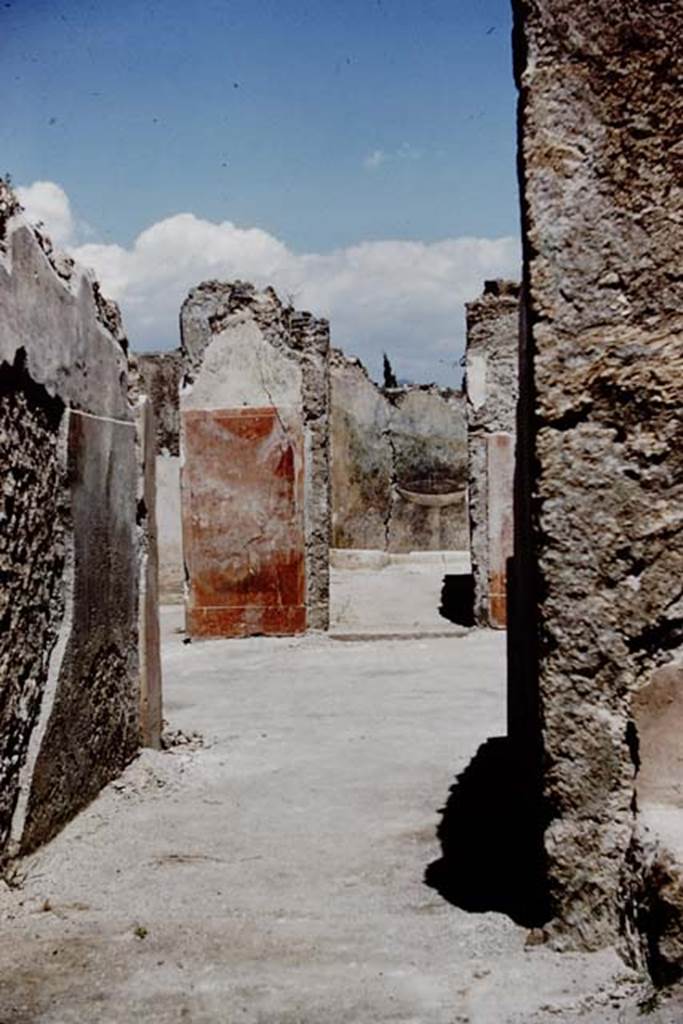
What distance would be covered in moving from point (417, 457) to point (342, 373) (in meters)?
1.66

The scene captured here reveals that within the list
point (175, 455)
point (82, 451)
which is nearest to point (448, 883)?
point (82, 451)

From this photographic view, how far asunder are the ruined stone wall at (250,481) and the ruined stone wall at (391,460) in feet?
21.9

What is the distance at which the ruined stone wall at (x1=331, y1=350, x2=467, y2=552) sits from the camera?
566 inches

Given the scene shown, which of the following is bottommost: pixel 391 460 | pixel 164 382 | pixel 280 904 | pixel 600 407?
pixel 280 904

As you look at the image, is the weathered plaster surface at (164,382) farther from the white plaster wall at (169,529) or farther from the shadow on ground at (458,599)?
the shadow on ground at (458,599)

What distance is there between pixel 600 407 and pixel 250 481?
527 centimetres

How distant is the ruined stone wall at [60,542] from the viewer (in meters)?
2.55

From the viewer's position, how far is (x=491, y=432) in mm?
7465

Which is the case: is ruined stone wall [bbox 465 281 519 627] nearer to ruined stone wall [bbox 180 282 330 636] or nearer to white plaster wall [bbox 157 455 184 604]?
ruined stone wall [bbox 180 282 330 636]

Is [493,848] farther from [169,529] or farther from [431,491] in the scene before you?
[431,491]

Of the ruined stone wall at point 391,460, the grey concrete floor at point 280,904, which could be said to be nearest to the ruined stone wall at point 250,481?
the grey concrete floor at point 280,904

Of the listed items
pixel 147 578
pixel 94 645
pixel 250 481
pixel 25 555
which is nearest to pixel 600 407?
pixel 25 555

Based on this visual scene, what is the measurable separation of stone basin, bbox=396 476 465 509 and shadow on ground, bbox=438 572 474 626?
5681mm

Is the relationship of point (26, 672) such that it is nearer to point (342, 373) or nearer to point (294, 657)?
point (294, 657)
